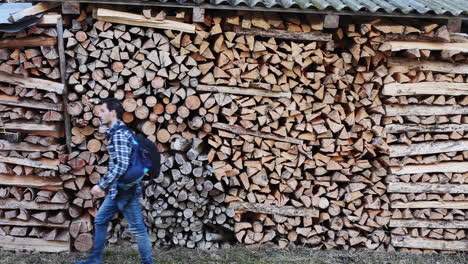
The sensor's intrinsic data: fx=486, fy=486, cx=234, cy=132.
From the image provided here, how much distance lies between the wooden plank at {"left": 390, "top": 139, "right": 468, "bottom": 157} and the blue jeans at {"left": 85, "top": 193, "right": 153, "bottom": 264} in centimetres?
319

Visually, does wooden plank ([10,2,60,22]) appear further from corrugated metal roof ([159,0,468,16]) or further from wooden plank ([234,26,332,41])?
wooden plank ([234,26,332,41])

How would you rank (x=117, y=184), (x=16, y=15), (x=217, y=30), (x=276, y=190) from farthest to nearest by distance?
(x=276, y=190) → (x=217, y=30) → (x=16, y=15) → (x=117, y=184)

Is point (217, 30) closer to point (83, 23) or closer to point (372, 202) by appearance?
point (83, 23)

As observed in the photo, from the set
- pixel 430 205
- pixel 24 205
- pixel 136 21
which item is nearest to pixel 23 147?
pixel 24 205

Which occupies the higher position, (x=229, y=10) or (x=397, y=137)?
(x=229, y=10)

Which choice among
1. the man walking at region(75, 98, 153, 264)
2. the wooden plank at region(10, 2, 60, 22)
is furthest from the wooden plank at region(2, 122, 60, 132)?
the wooden plank at region(10, 2, 60, 22)

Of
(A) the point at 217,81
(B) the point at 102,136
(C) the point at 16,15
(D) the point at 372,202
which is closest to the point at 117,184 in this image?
(B) the point at 102,136

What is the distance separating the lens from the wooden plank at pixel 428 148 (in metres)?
6.05

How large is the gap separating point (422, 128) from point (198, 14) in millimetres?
3088

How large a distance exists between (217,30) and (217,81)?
1.90ft

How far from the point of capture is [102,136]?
5.50m

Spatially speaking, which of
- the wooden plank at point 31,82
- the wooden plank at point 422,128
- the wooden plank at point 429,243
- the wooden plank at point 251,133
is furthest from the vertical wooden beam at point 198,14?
the wooden plank at point 429,243

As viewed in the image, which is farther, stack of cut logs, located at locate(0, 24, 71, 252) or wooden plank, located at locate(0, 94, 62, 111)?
wooden plank, located at locate(0, 94, 62, 111)

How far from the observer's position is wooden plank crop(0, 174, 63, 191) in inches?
219
